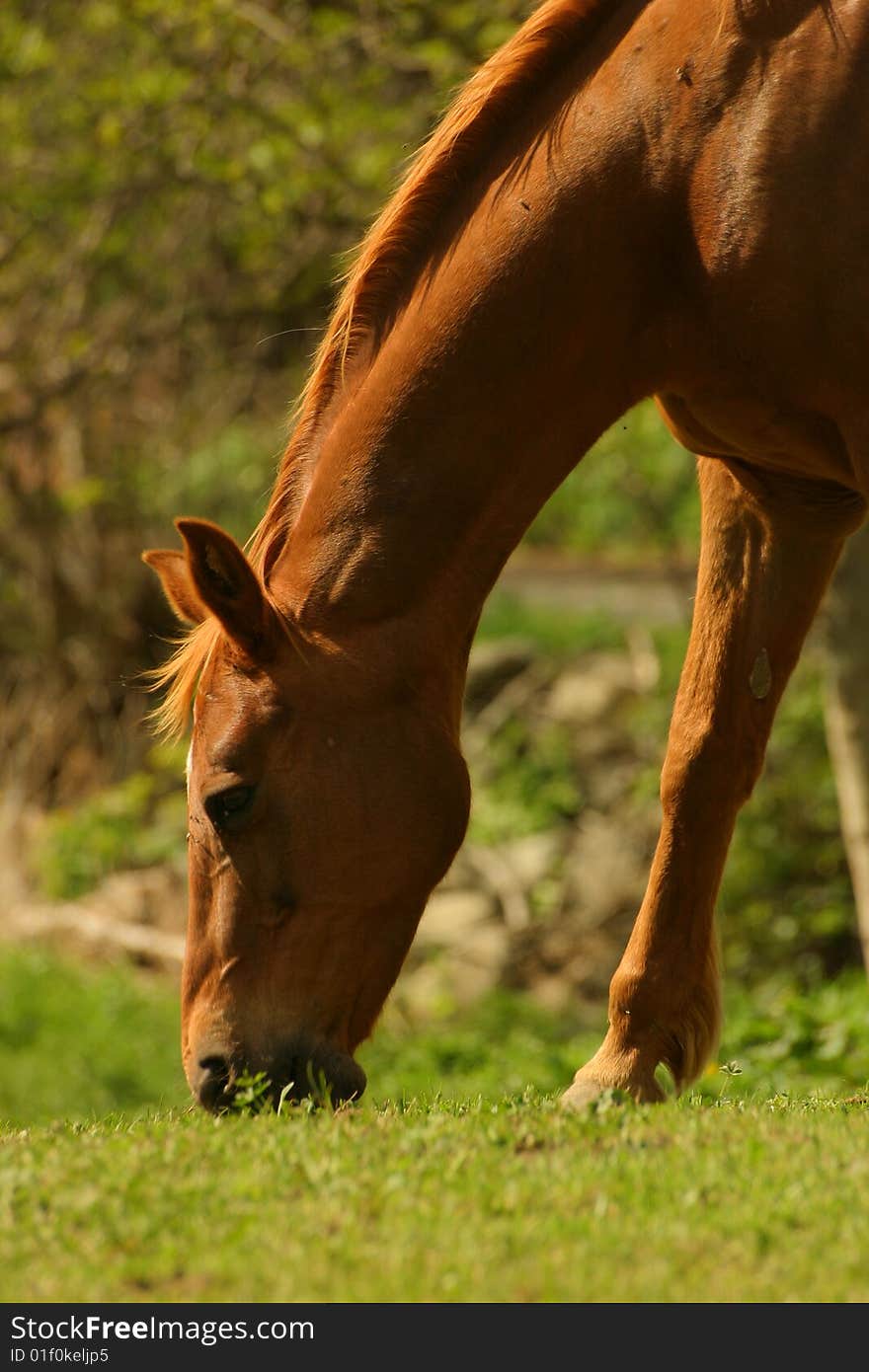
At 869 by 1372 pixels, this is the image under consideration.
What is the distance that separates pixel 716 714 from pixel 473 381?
1.13 m

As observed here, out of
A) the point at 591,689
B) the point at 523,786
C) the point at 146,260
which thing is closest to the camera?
the point at 146,260

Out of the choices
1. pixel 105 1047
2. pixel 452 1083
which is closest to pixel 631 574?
pixel 105 1047

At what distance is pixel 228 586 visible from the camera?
158 inches

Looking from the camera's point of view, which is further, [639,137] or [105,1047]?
[105,1047]

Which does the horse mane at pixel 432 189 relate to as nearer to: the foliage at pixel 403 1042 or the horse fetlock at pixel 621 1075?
the horse fetlock at pixel 621 1075

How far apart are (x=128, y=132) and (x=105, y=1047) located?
4875mm

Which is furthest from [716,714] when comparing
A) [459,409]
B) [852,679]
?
[852,679]

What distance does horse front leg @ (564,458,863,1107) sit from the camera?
14.7 ft

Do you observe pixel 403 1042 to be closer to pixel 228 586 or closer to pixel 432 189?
pixel 228 586

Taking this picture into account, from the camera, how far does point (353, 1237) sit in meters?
2.82

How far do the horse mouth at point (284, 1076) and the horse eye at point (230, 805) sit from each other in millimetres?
511

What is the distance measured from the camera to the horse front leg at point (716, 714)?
449cm

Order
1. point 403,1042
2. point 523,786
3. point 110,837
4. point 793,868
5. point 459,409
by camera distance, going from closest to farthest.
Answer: point 459,409
point 403,1042
point 793,868
point 523,786
point 110,837
